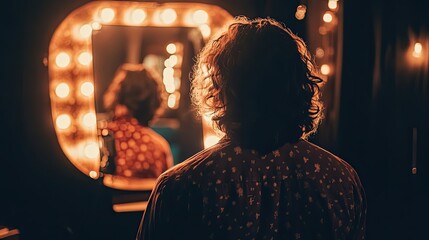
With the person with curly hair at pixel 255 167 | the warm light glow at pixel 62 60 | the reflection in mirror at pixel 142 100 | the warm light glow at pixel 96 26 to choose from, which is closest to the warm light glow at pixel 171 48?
the reflection in mirror at pixel 142 100

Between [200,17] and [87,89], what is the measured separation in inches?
29.3

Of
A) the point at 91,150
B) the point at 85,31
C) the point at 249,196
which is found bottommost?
the point at 91,150

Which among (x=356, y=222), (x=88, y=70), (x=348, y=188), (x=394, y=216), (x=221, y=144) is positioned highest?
(x=88, y=70)

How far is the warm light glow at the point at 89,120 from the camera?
8.97 ft

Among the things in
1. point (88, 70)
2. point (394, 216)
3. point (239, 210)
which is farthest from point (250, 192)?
point (394, 216)

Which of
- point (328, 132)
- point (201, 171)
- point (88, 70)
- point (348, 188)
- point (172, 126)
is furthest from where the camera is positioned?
point (328, 132)

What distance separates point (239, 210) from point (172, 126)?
1778 millimetres

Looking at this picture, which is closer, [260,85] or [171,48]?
[260,85]

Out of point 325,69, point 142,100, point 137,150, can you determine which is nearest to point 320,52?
point 325,69

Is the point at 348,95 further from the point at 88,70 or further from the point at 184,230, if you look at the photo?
the point at 184,230

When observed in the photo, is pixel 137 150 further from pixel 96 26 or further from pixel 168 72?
pixel 96 26

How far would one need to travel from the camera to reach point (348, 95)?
3193 mm

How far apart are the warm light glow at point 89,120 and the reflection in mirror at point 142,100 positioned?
0.18 feet

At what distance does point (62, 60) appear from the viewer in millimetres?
2670
